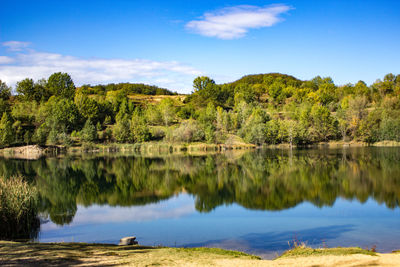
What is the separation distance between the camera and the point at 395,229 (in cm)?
1466

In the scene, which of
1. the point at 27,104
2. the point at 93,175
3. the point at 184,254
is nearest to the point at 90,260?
the point at 184,254

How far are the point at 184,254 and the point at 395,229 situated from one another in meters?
10.4

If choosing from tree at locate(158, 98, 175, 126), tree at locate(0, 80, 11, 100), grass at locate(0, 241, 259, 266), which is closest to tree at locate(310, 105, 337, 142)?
tree at locate(158, 98, 175, 126)

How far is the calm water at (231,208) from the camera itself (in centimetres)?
1406

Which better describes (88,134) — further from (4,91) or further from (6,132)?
(4,91)

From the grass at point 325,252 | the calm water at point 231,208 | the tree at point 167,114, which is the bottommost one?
the calm water at point 231,208

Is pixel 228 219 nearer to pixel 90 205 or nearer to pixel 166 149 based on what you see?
pixel 90 205

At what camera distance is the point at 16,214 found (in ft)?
46.7

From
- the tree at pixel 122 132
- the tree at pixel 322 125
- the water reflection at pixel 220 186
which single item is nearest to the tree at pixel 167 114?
→ the tree at pixel 122 132

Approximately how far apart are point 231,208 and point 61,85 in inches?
4222

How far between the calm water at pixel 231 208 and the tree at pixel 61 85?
80.8m

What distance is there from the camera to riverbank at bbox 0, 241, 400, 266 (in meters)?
8.77

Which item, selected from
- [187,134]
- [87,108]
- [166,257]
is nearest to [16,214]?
[166,257]

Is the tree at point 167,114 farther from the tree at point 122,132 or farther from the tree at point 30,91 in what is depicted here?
the tree at point 30,91
